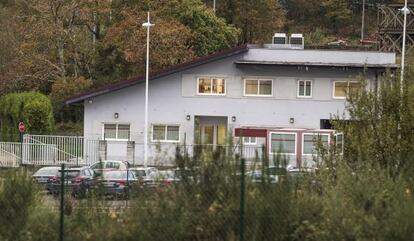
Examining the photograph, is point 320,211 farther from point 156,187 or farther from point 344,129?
point 344,129

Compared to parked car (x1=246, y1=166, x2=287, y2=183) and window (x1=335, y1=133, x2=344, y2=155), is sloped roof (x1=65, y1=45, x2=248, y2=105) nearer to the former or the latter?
window (x1=335, y1=133, x2=344, y2=155)

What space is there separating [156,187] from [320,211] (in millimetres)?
2445

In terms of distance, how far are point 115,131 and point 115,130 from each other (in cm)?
7

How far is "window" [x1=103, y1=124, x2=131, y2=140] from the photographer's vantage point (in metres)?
45.3

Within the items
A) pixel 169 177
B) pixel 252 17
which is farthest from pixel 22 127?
pixel 169 177

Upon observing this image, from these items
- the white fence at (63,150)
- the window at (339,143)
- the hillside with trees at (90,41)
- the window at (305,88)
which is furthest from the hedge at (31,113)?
Answer: the window at (339,143)

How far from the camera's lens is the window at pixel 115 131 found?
149 feet

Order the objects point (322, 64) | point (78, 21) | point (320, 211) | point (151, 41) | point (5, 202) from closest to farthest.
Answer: point (320, 211) → point (5, 202) → point (322, 64) → point (151, 41) → point (78, 21)

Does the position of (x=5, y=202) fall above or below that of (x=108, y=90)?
below

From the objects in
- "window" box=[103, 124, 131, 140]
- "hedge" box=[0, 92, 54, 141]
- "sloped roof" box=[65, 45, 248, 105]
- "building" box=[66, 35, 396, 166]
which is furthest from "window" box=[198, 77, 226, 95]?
"hedge" box=[0, 92, 54, 141]

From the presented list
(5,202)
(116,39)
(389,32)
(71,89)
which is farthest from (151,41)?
(5,202)

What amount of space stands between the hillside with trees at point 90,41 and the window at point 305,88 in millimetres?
11323

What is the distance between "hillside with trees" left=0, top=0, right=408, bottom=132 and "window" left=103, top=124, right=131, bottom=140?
27.7 ft

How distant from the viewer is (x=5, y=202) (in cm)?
1171
